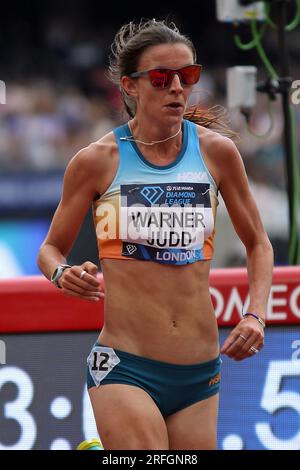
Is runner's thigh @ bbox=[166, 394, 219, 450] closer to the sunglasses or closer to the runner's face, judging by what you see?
the runner's face

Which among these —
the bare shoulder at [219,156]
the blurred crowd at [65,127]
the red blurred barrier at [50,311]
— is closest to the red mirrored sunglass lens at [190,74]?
the bare shoulder at [219,156]

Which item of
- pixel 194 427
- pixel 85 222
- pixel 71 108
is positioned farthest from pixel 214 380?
pixel 71 108

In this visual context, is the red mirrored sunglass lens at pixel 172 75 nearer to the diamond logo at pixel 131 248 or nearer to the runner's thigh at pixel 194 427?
the diamond logo at pixel 131 248

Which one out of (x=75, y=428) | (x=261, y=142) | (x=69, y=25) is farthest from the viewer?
(x=69, y=25)

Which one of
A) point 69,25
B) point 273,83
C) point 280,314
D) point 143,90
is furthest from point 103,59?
point 143,90

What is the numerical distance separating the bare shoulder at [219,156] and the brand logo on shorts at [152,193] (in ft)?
0.75

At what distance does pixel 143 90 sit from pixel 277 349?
190 centimetres

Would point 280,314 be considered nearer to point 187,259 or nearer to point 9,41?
point 187,259

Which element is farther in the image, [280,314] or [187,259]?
[280,314]

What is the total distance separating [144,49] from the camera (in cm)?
419

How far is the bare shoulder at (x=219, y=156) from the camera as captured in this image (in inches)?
165

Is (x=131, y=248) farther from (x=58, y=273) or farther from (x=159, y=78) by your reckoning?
(x=159, y=78)

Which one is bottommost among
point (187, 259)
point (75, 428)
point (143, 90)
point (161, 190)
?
point (75, 428)

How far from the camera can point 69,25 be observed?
16094mm
